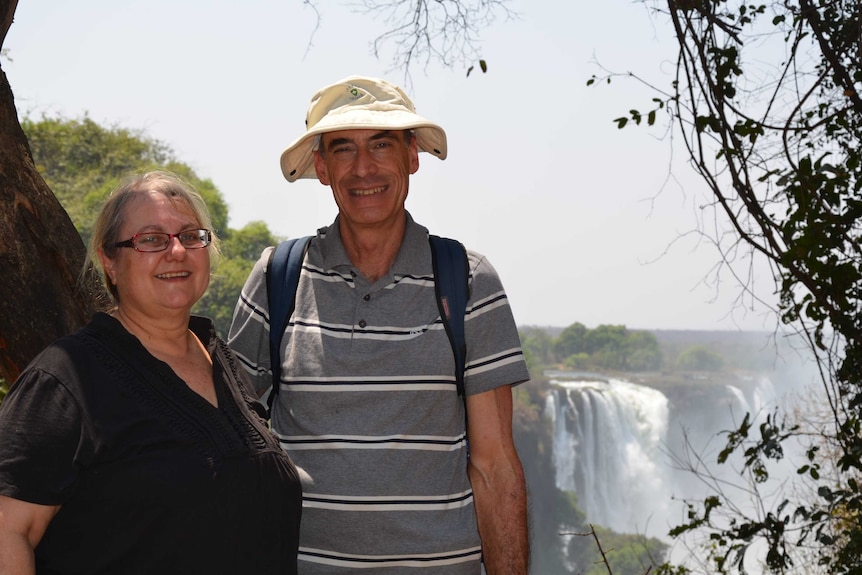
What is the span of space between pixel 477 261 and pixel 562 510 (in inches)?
1779

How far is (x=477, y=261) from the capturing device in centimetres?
204

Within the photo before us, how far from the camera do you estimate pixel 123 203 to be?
169 centimetres

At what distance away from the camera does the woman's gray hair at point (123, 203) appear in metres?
1.69

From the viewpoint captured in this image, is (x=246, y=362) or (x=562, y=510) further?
(x=562, y=510)

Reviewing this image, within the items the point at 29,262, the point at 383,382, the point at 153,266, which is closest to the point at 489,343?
the point at 383,382

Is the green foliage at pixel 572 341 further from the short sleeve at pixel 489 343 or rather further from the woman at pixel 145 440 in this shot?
the woman at pixel 145 440

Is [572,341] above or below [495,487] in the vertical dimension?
above

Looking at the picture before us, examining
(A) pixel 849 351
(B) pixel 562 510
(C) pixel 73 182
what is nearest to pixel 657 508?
(B) pixel 562 510

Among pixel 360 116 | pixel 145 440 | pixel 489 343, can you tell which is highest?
pixel 360 116

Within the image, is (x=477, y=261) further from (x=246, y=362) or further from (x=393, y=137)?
(x=246, y=362)

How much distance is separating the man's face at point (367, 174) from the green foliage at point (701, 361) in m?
76.6

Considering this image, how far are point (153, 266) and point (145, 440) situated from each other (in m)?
0.33

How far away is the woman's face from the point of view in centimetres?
167

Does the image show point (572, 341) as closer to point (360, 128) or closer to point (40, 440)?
point (360, 128)
